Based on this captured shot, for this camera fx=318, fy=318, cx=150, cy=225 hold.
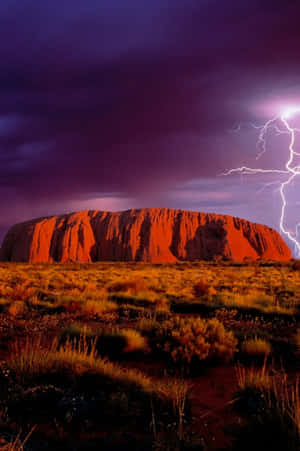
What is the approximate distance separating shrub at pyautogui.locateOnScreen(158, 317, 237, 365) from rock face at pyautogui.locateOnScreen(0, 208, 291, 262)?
260 ft

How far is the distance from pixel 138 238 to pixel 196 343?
86.8 m

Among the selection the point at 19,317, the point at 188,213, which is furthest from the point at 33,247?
the point at 19,317

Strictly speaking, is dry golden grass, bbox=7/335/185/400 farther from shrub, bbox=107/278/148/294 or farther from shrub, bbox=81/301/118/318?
shrub, bbox=107/278/148/294

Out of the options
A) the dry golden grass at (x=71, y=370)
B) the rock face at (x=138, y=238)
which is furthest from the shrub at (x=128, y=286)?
the rock face at (x=138, y=238)

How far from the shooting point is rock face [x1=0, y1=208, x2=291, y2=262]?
295 feet

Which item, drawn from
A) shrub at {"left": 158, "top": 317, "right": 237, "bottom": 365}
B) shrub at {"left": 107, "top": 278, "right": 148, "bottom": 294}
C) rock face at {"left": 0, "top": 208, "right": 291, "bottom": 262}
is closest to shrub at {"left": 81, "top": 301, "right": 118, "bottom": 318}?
shrub at {"left": 158, "top": 317, "right": 237, "bottom": 365}

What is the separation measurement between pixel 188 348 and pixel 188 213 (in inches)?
3973

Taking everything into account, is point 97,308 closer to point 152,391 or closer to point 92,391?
point 92,391

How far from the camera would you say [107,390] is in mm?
4305

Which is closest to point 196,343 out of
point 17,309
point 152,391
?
point 152,391

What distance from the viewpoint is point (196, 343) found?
20.0 ft

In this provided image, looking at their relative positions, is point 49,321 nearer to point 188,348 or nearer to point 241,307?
point 188,348

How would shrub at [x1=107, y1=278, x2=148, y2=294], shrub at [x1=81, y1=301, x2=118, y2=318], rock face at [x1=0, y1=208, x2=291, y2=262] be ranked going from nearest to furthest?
1. shrub at [x1=81, y1=301, x2=118, y2=318]
2. shrub at [x1=107, y1=278, x2=148, y2=294]
3. rock face at [x1=0, y1=208, x2=291, y2=262]

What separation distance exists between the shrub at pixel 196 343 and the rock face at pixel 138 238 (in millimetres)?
79279
